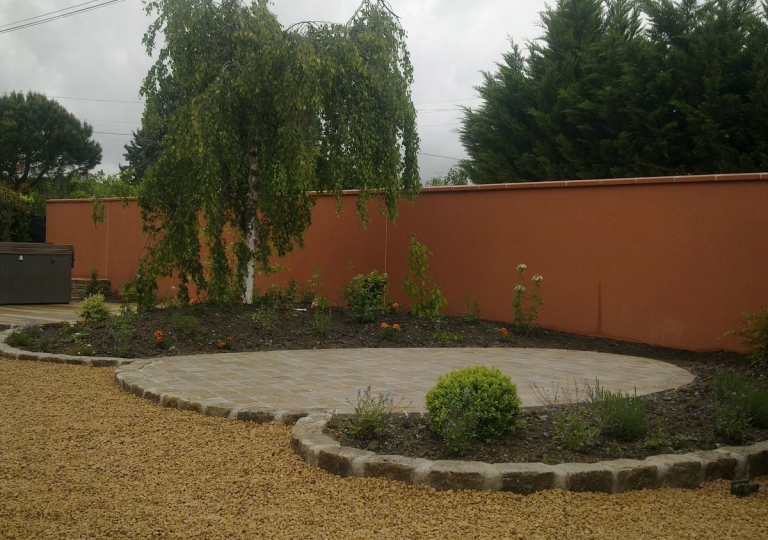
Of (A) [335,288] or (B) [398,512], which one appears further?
(A) [335,288]

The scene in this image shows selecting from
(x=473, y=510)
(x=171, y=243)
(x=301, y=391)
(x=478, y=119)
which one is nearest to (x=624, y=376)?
(x=301, y=391)

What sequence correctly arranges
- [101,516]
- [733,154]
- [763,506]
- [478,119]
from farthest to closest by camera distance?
[478,119] < [733,154] < [763,506] < [101,516]

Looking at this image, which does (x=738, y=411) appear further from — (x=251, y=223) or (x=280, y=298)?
(x=251, y=223)

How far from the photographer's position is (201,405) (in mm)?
4926

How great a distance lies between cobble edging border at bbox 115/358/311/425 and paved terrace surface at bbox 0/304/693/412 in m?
0.03

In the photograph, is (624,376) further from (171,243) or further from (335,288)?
(335,288)

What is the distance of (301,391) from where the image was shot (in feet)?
17.7

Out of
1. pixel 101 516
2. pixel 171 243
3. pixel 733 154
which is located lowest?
pixel 101 516

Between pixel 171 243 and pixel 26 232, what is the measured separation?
12559mm

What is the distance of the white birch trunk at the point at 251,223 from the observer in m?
9.13

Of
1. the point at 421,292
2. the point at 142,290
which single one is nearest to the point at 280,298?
the point at 142,290

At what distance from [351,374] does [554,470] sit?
2913 mm

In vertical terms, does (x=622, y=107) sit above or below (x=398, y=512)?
above

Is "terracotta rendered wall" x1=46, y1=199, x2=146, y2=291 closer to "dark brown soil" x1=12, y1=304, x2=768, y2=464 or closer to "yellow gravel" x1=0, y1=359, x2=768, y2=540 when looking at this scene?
"dark brown soil" x1=12, y1=304, x2=768, y2=464
